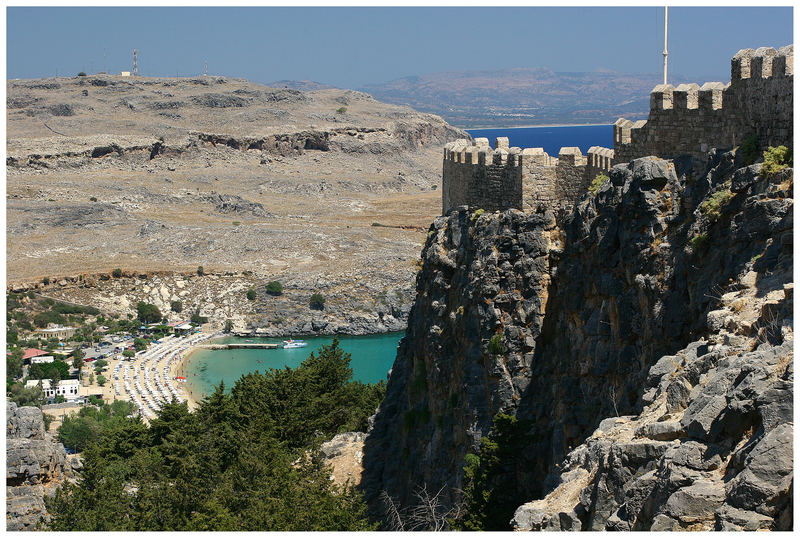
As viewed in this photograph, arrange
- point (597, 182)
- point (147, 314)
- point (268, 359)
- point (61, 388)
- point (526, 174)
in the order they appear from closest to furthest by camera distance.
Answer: point (597, 182) < point (526, 174) < point (61, 388) < point (268, 359) < point (147, 314)

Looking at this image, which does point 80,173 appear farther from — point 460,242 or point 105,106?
point 460,242

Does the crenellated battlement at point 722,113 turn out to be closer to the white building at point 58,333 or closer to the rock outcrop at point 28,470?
the rock outcrop at point 28,470

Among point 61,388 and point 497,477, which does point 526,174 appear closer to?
point 497,477

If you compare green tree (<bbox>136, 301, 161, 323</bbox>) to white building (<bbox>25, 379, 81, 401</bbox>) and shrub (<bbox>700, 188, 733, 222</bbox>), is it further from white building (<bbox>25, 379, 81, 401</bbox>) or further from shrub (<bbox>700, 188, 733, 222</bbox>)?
shrub (<bbox>700, 188, 733, 222</bbox>)

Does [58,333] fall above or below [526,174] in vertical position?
below

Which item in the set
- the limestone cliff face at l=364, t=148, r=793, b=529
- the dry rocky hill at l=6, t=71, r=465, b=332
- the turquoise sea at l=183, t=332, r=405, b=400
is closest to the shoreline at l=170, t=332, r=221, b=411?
the turquoise sea at l=183, t=332, r=405, b=400

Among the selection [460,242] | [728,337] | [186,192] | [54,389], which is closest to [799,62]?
[728,337]

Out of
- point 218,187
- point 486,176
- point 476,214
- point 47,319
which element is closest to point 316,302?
point 47,319

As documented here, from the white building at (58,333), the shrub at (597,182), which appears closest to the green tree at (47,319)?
the white building at (58,333)
